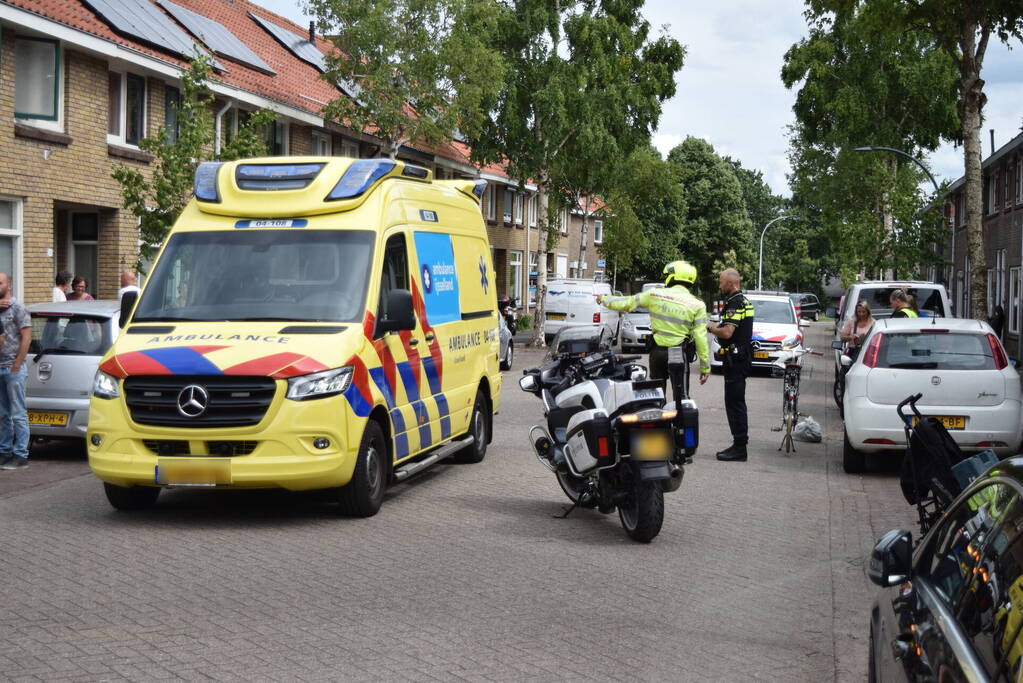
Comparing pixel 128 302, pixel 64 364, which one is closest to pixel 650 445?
pixel 128 302

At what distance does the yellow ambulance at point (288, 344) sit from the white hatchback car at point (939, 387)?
386 cm

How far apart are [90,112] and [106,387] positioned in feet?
46.6

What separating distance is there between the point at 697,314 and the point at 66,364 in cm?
618

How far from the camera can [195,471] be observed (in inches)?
330

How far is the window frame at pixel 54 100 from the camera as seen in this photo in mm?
19656

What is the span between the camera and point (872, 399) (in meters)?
11.5

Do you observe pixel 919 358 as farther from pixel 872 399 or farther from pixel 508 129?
pixel 508 129

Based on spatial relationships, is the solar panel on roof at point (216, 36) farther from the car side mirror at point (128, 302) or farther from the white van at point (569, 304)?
the car side mirror at point (128, 302)

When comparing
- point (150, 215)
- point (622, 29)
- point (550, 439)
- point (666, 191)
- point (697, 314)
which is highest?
point (622, 29)

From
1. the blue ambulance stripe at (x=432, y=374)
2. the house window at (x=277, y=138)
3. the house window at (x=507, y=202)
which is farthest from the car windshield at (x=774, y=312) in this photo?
the house window at (x=507, y=202)

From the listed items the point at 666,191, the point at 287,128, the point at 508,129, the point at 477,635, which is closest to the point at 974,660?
the point at 477,635

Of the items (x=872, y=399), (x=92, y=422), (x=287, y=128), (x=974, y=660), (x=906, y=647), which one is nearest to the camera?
(x=974, y=660)

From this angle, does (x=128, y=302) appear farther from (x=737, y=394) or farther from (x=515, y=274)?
(x=515, y=274)

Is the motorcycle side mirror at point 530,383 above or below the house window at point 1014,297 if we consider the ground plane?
below
